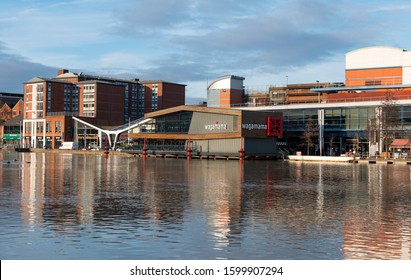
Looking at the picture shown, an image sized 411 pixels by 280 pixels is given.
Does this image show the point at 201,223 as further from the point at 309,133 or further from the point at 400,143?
the point at 309,133

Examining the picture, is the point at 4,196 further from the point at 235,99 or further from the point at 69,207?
the point at 235,99

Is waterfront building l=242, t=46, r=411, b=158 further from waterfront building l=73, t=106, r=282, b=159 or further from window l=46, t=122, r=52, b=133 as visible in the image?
window l=46, t=122, r=52, b=133

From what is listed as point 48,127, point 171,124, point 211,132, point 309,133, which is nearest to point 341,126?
point 309,133

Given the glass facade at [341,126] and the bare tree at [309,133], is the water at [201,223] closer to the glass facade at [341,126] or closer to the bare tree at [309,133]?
the glass facade at [341,126]

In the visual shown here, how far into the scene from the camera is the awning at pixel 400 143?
346 feet

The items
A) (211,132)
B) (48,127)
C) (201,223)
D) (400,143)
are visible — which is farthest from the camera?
(48,127)

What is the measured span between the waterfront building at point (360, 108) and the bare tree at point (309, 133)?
56 cm

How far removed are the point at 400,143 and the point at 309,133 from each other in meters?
19.5

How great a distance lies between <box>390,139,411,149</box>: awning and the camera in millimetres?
105375

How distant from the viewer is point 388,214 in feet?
95.4

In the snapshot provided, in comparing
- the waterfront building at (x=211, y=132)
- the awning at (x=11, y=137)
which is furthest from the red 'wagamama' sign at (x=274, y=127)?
the awning at (x=11, y=137)

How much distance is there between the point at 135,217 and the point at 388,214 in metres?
12.3

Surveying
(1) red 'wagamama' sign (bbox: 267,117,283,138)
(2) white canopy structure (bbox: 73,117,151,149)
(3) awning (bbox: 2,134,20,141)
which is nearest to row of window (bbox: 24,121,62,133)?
(3) awning (bbox: 2,134,20,141)

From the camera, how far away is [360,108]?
12056cm
